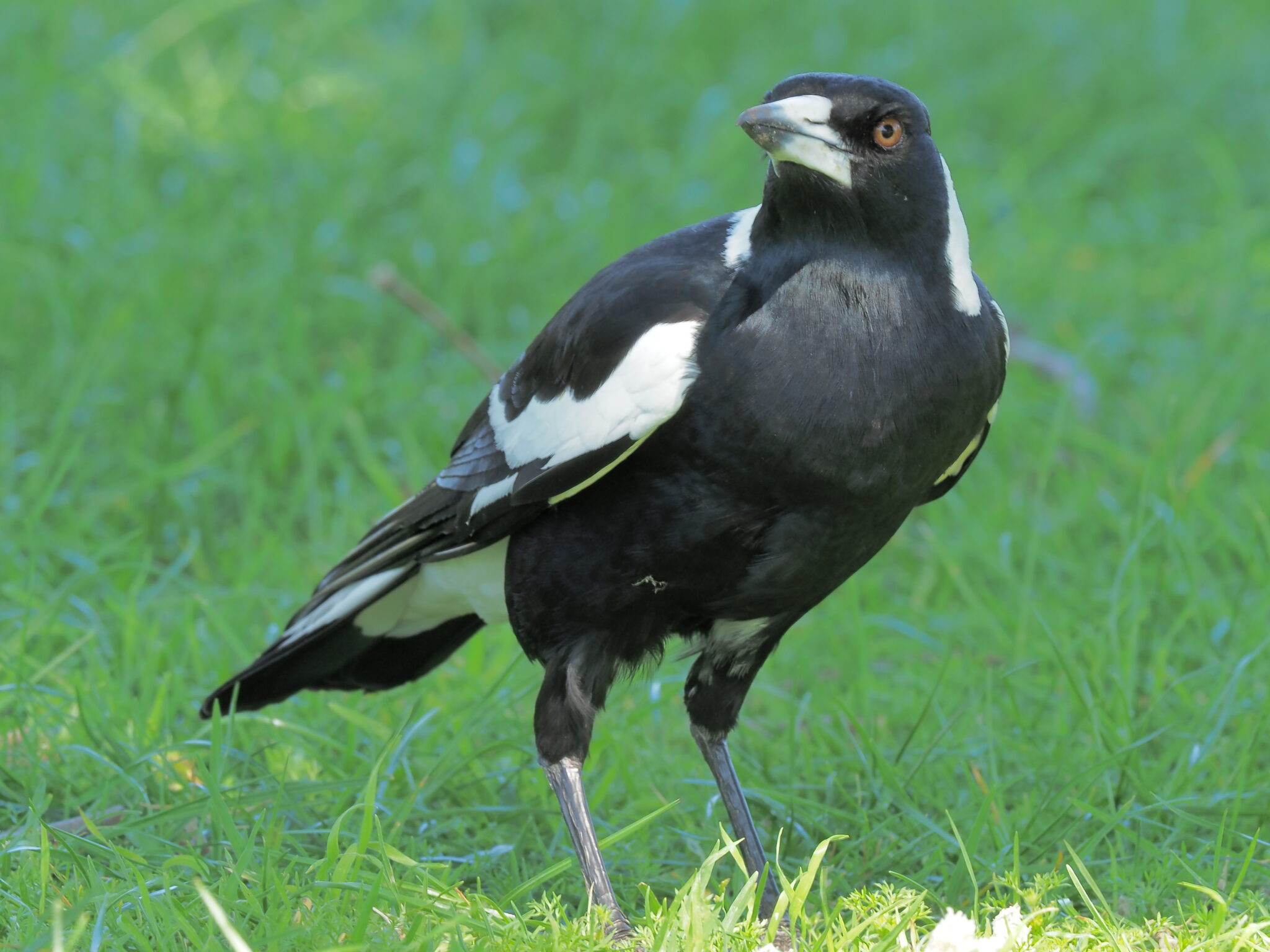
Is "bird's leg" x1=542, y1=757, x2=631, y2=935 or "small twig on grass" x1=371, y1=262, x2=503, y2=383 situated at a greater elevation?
"small twig on grass" x1=371, y1=262, x2=503, y2=383

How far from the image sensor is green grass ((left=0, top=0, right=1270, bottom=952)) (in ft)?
8.14

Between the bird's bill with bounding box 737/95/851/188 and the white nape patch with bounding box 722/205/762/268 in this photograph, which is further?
the white nape patch with bounding box 722/205/762/268

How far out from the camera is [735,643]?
2648 mm

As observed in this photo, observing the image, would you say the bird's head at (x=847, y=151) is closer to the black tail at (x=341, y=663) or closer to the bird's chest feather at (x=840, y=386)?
the bird's chest feather at (x=840, y=386)

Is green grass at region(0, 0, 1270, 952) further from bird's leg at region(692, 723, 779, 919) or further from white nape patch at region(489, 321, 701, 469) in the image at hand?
white nape patch at region(489, 321, 701, 469)

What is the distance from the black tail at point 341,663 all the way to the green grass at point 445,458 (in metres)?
0.09

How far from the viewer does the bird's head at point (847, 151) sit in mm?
2207

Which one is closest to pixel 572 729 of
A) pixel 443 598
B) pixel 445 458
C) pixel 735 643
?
pixel 735 643

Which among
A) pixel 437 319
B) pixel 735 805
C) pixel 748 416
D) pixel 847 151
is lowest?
pixel 735 805

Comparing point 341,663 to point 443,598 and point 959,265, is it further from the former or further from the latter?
point 959,265

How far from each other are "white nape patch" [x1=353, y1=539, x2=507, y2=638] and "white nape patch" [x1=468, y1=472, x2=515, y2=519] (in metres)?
0.11

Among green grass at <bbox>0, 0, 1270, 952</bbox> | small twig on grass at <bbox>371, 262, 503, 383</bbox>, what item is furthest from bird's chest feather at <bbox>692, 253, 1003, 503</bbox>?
small twig on grass at <bbox>371, 262, 503, 383</bbox>

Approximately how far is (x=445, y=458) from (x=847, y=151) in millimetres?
2106

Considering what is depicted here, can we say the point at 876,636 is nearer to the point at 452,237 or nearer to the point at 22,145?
the point at 452,237
